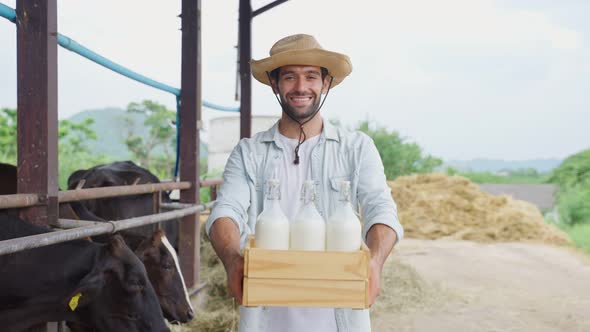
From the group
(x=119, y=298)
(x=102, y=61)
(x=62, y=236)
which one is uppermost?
(x=102, y=61)

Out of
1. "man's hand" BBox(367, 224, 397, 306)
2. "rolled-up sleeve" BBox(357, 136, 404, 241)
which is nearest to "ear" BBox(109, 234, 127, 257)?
"rolled-up sleeve" BBox(357, 136, 404, 241)

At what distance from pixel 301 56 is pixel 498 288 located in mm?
5243

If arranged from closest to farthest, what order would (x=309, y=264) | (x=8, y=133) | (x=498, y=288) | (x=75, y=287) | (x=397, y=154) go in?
1. (x=309, y=264)
2. (x=75, y=287)
3. (x=498, y=288)
4. (x=8, y=133)
5. (x=397, y=154)

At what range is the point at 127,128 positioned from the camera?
25.7 metres

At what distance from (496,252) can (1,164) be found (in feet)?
23.4

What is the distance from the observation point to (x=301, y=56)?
198 centimetres

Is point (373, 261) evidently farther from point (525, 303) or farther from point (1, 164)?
point (525, 303)

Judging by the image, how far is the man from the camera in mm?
1958

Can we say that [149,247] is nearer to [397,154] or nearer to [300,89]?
[300,89]

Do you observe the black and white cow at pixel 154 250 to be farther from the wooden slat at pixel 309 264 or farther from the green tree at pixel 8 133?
the green tree at pixel 8 133

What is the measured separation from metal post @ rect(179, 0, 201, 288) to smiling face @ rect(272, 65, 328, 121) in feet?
9.38

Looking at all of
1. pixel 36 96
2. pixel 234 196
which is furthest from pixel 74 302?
pixel 234 196

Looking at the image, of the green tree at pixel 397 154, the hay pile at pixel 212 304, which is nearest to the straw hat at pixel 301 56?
the hay pile at pixel 212 304

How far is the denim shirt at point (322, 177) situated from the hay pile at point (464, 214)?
891cm
